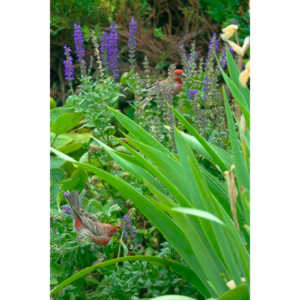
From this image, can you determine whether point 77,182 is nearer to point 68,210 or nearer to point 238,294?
point 68,210

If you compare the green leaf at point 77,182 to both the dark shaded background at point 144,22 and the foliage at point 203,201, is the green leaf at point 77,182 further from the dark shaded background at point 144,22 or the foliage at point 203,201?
the dark shaded background at point 144,22

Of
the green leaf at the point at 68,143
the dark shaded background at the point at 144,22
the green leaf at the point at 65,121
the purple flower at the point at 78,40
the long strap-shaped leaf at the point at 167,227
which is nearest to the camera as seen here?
the long strap-shaped leaf at the point at 167,227

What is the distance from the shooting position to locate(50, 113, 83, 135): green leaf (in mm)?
2402

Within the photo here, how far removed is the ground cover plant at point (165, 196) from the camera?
3.42ft

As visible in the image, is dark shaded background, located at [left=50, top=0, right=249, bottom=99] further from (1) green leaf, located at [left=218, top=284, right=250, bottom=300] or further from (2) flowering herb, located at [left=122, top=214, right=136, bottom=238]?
(1) green leaf, located at [left=218, top=284, right=250, bottom=300]

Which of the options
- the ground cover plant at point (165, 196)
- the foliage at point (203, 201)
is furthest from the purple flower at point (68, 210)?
the foliage at point (203, 201)

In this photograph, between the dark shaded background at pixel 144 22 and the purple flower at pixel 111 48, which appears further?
the dark shaded background at pixel 144 22

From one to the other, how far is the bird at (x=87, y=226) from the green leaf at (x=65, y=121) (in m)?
0.85

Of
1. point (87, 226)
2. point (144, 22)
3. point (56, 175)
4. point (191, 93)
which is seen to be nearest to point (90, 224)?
point (87, 226)

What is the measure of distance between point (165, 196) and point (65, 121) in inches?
59.8

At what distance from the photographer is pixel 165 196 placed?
3.33ft
